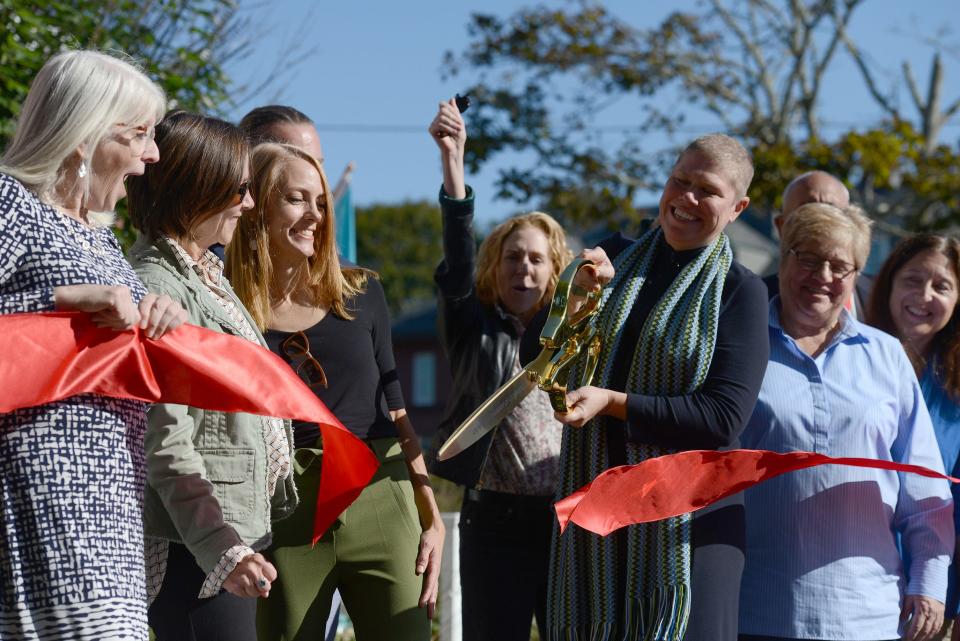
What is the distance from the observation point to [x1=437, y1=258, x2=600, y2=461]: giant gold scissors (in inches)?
121

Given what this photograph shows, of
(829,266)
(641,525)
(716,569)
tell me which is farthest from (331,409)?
(829,266)

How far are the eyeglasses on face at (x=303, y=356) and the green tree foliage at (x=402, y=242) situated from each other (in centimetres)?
6606

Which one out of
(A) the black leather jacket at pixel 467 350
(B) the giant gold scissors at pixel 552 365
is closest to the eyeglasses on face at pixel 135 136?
(B) the giant gold scissors at pixel 552 365

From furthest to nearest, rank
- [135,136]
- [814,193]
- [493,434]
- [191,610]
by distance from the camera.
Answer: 1. [814,193]
2. [493,434]
3. [191,610]
4. [135,136]

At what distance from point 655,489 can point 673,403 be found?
0.80 feet

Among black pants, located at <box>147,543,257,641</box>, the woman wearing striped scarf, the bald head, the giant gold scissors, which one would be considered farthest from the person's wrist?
the bald head

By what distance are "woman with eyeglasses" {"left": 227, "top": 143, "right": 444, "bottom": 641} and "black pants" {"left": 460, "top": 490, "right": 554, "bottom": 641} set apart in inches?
9.4

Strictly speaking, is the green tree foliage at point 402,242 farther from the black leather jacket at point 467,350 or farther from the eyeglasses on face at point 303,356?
the eyeglasses on face at point 303,356

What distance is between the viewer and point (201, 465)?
304 centimetres

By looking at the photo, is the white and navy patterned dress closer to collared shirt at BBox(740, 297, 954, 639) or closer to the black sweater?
the black sweater

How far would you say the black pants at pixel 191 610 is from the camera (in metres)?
3.07

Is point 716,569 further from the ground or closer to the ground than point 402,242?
closer to the ground

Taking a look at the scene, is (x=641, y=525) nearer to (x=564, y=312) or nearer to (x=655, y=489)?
(x=655, y=489)

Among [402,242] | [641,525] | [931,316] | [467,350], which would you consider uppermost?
[402,242]
